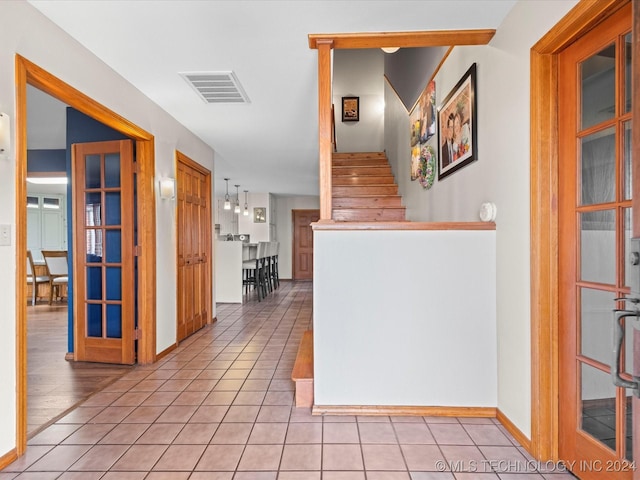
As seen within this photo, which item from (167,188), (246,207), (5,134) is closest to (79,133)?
(167,188)

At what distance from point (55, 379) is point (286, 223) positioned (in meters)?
8.04

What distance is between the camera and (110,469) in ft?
6.04

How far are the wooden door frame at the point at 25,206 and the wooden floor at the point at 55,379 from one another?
333mm

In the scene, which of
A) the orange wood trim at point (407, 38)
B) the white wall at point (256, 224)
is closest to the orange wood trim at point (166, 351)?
the orange wood trim at point (407, 38)

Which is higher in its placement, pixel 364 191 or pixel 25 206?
pixel 364 191

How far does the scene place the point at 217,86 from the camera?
3.17 meters

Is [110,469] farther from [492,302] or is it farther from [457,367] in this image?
[492,302]

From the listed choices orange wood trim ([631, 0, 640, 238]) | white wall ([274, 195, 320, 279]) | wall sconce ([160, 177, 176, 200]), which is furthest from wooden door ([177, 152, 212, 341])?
white wall ([274, 195, 320, 279])

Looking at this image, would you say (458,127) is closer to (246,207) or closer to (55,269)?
(55,269)

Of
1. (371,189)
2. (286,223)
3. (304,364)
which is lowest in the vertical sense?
(304,364)

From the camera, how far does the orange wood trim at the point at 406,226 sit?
231 centimetres

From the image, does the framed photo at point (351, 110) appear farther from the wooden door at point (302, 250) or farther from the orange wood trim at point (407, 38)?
the orange wood trim at point (407, 38)

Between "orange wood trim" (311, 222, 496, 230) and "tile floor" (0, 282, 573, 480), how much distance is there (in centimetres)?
115

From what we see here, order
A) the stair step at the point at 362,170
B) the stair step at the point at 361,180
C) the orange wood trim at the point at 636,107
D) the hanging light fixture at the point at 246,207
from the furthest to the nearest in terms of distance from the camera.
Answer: the hanging light fixture at the point at 246,207 < the stair step at the point at 362,170 < the stair step at the point at 361,180 < the orange wood trim at the point at 636,107
